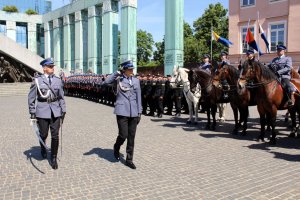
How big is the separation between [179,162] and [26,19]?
44.2 metres

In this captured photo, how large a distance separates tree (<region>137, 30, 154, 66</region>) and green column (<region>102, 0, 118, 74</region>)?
32.6m

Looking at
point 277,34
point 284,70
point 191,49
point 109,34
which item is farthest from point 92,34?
point 284,70

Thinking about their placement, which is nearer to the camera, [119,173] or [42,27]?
[119,173]

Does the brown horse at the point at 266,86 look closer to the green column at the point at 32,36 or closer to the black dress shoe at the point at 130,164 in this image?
the black dress shoe at the point at 130,164

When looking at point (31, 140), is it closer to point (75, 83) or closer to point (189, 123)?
point (189, 123)

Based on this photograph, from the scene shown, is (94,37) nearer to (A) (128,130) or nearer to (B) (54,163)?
(A) (128,130)

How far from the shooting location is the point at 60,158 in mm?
6520

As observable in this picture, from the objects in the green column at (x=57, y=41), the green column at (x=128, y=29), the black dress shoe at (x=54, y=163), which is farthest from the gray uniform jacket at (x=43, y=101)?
the green column at (x=57, y=41)

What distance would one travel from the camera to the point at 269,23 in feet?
79.4

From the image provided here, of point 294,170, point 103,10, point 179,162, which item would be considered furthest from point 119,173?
point 103,10

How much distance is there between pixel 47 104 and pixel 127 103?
145 cm

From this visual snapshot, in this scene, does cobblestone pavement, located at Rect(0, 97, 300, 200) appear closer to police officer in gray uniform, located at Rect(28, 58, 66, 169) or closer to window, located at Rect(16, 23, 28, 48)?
police officer in gray uniform, located at Rect(28, 58, 66, 169)

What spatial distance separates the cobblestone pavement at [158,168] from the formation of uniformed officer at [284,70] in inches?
49.8

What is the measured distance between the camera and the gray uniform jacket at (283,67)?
26.0ft
